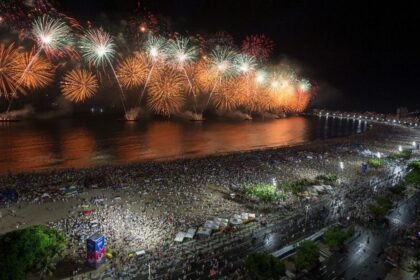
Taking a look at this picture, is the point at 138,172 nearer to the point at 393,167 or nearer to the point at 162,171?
the point at 162,171

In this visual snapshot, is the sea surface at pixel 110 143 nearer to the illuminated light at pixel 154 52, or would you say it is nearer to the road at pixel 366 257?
the illuminated light at pixel 154 52

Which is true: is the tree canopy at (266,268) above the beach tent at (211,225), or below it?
above

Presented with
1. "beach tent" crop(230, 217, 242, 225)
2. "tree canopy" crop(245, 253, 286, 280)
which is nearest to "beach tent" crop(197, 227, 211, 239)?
"beach tent" crop(230, 217, 242, 225)

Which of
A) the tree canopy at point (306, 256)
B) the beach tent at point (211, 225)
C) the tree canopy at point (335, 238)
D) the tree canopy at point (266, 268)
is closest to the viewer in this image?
the tree canopy at point (266, 268)

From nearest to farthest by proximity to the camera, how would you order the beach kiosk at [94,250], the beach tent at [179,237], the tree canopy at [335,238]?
the beach kiosk at [94,250], the tree canopy at [335,238], the beach tent at [179,237]

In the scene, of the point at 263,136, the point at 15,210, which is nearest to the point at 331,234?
the point at 15,210

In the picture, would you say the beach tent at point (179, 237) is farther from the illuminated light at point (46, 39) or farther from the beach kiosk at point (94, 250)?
the illuminated light at point (46, 39)

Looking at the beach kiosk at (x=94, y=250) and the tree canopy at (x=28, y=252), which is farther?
the beach kiosk at (x=94, y=250)

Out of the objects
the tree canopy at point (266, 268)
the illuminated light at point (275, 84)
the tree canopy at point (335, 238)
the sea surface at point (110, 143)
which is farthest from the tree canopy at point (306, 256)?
the illuminated light at point (275, 84)

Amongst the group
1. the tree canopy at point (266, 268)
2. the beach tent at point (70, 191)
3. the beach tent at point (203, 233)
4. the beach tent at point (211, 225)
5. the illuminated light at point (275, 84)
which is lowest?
the beach tent at point (203, 233)
